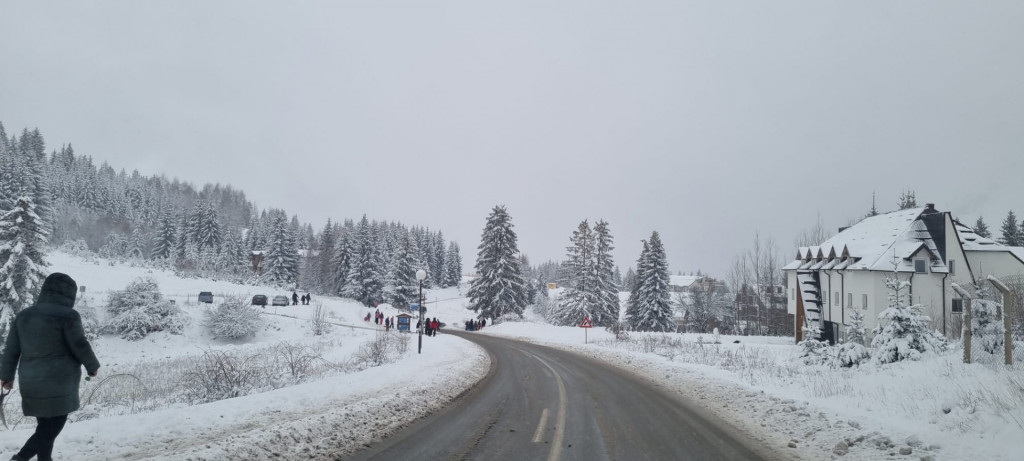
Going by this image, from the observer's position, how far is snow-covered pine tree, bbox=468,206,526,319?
54.8 metres

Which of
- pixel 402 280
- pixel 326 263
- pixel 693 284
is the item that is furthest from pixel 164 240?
pixel 693 284

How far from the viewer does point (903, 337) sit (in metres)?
11.9

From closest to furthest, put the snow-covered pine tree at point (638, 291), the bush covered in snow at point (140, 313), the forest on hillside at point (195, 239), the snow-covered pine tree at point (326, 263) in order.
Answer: the bush covered in snow at point (140, 313) → the snow-covered pine tree at point (638, 291) → the forest on hillside at point (195, 239) → the snow-covered pine tree at point (326, 263)

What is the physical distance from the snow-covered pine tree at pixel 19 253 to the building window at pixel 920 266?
173 ft

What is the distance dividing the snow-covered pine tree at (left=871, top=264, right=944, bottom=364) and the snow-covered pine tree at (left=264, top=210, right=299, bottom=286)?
7615 cm

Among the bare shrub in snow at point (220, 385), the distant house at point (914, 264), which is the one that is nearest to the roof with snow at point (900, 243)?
the distant house at point (914, 264)

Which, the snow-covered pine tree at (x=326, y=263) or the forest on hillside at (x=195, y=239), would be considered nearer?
the forest on hillside at (x=195, y=239)

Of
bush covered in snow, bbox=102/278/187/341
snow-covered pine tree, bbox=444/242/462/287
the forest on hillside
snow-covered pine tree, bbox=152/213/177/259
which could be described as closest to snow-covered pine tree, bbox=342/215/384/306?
the forest on hillside

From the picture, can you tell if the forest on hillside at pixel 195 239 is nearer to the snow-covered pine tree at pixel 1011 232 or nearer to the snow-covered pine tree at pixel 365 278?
the snow-covered pine tree at pixel 365 278

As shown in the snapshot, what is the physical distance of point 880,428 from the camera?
24.1 feet

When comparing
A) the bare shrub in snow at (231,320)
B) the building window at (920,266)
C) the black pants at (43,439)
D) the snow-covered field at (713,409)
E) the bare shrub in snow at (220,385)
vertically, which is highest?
the building window at (920,266)

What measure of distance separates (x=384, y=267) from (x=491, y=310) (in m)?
28.8

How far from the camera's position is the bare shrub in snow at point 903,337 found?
11.6 m

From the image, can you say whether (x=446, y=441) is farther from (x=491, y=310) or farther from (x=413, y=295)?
(x=413, y=295)
